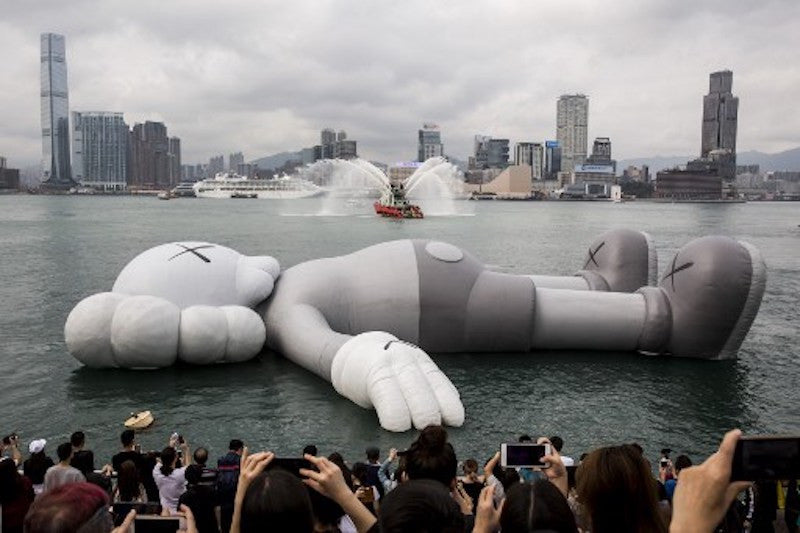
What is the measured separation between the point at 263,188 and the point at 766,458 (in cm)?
19139

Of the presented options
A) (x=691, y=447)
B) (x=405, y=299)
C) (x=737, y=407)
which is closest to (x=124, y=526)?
(x=691, y=447)

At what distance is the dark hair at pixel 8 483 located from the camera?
19.8ft

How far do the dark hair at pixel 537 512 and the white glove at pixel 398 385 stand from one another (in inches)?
A: 372

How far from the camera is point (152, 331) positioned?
15766 millimetres

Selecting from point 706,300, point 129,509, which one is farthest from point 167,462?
point 706,300

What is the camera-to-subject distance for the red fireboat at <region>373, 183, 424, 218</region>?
95.3 metres

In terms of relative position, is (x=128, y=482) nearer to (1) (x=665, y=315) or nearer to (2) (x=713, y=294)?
(2) (x=713, y=294)

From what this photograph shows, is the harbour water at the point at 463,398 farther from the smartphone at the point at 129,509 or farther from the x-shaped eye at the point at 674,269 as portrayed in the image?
the smartphone at the point at 129,509

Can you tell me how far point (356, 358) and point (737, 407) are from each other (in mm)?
8495

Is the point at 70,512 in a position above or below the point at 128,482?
above

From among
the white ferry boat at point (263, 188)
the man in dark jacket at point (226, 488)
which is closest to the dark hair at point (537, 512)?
the man in dark jacket at point (226, 488)

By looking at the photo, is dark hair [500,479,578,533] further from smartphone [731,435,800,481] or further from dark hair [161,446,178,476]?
dark hair [161,446,178,476]

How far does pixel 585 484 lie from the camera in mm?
3365

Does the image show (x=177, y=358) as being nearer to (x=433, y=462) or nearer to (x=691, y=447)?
(x=691, y=447)
